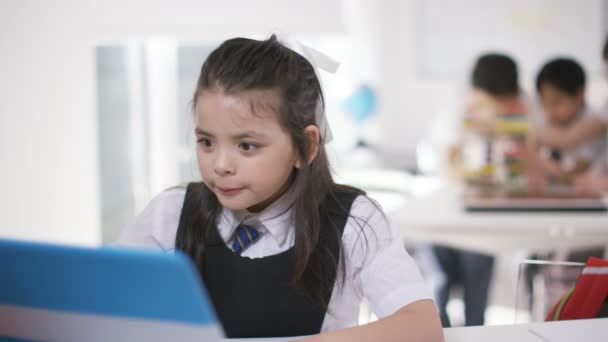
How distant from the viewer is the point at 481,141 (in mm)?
2705

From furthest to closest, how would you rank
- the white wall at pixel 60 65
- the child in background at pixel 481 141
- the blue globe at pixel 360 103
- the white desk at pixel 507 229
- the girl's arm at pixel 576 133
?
the blue globe at pixel 360 103 < the girl's arm at pixel 576 133 < the child in background at pixel 481 141 < the white desk at pixel 507 229 < the white wall at pixel 60 65

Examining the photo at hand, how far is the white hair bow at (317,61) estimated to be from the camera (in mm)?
1122

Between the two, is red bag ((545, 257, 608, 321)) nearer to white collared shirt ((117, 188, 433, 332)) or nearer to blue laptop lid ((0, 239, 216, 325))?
white collared shirt ((117, 188, 433, 332))

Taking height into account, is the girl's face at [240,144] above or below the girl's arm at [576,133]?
above

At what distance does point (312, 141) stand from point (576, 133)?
219 cm

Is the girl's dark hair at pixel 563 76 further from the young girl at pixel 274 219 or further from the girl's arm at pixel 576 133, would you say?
the young girl at pixel 274 219

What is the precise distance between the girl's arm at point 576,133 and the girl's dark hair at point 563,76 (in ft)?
0.46

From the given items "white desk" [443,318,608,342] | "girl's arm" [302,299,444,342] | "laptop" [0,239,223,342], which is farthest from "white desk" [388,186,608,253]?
"laptop" [0,239,223,342]

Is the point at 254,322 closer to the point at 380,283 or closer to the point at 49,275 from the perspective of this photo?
the point at 380,283

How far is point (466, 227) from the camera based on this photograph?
8.16 feet

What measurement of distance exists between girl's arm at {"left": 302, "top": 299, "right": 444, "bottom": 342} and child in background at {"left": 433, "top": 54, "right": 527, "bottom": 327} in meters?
1.75

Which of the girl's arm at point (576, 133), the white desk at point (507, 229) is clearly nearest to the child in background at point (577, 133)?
the girl's arm at point (576, 133)

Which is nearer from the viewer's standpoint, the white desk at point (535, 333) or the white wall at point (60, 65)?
the white desk at point (535, 333)

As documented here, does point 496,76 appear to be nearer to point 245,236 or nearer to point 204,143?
point 245,236
